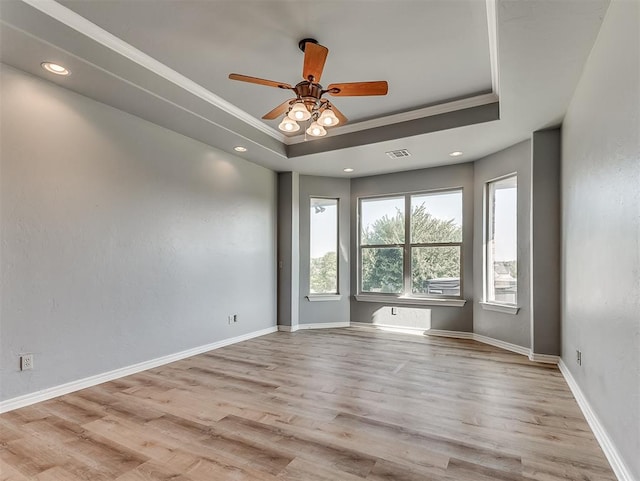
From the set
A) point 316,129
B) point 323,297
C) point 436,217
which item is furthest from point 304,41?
point 323,297

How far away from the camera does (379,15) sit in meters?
2.45

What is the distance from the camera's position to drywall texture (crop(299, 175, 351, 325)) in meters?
5.86

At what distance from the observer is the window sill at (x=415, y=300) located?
522 cm

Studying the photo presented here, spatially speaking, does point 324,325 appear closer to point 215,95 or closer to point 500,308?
point 500,308

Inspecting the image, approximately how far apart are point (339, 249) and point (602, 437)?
4.33 meters

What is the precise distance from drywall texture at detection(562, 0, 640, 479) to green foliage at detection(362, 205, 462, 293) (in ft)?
7.77

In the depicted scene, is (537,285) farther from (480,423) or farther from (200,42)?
(200,42)

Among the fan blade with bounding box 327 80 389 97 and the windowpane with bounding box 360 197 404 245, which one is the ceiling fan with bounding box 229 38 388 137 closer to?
the fan blade with bounding box 327 80 389 97

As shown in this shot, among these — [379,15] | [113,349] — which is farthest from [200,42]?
[113,349]

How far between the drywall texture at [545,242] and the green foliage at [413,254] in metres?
1.45

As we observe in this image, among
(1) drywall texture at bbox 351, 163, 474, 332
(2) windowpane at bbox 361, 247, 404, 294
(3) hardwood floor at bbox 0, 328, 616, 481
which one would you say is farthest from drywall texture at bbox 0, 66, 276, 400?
(2) windowpane at bbox 361, 247, 404, 294

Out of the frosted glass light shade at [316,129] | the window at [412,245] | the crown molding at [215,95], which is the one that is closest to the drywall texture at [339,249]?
the window at [412,245]

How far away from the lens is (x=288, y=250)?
570 cm

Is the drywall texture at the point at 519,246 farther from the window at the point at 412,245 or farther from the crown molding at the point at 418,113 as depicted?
the crown molding at the point at 418,113
